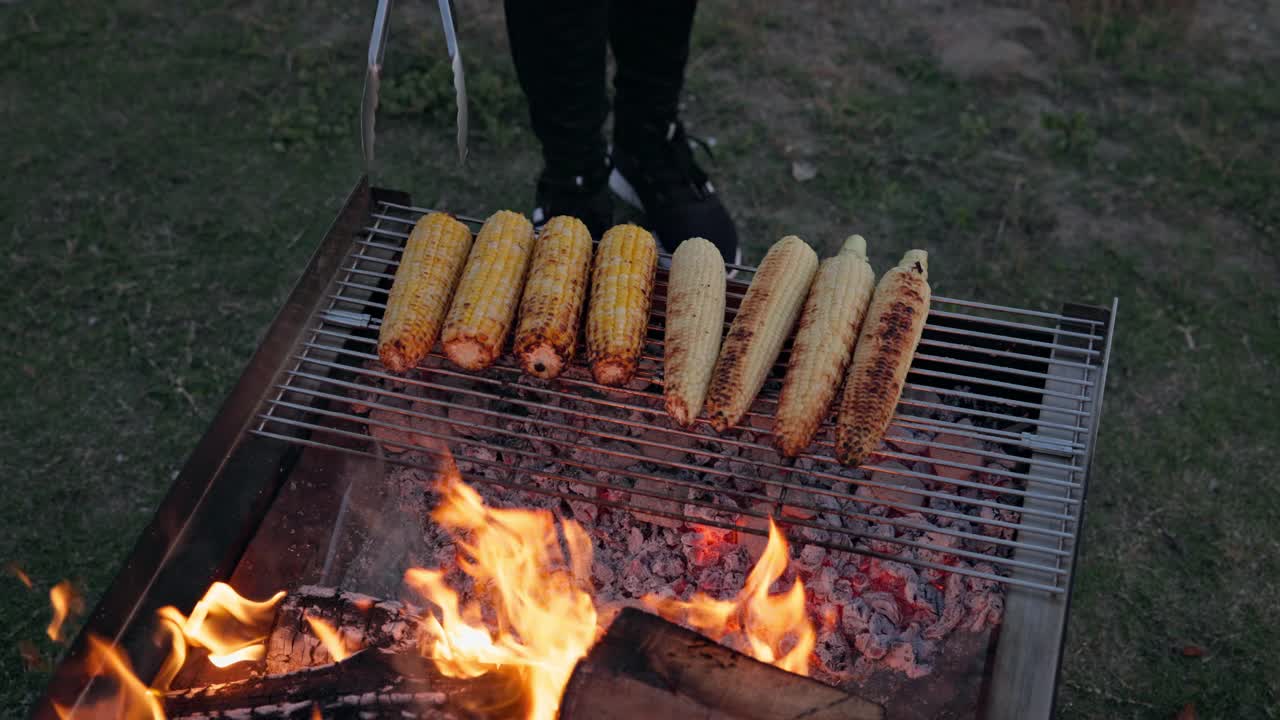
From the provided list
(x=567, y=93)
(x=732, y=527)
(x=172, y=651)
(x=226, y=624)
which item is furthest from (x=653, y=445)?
(x=567, y=93)

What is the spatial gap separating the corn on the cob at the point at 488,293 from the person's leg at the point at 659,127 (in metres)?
1.13

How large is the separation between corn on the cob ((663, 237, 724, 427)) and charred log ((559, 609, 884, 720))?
26.1 inches

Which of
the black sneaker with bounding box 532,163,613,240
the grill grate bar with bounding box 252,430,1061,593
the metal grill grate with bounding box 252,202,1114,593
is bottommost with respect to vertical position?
the grill grate bar with bounding box 252,430,1061,593

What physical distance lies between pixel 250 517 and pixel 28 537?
58.7 inches

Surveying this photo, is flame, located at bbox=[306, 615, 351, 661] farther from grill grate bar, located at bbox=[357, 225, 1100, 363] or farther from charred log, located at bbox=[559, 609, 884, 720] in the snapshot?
grill grate bar, located at bbox=[357, 225, 1100, 363]

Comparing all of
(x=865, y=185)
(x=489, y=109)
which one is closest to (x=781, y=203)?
(x=865, y=185)

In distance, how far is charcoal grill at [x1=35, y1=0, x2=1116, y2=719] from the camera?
237 cm

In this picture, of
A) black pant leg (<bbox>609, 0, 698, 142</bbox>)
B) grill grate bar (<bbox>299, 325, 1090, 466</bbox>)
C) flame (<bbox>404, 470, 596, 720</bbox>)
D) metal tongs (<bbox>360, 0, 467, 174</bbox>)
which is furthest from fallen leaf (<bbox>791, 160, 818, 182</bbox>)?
flame (<bbox>404, 470, 596, 720</bbox>)

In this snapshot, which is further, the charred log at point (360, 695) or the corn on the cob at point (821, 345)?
the corn on the cob at point (821, 345)

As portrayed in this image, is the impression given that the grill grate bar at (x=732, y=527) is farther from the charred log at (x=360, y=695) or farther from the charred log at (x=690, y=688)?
the charred log at (x=360, y=695)

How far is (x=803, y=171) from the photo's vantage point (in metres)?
5.04

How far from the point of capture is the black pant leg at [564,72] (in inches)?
124

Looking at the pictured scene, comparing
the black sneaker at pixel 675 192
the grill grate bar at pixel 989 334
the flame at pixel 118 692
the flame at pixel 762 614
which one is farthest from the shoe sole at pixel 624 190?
the flame at pixel 118 692

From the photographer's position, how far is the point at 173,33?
5.94m
